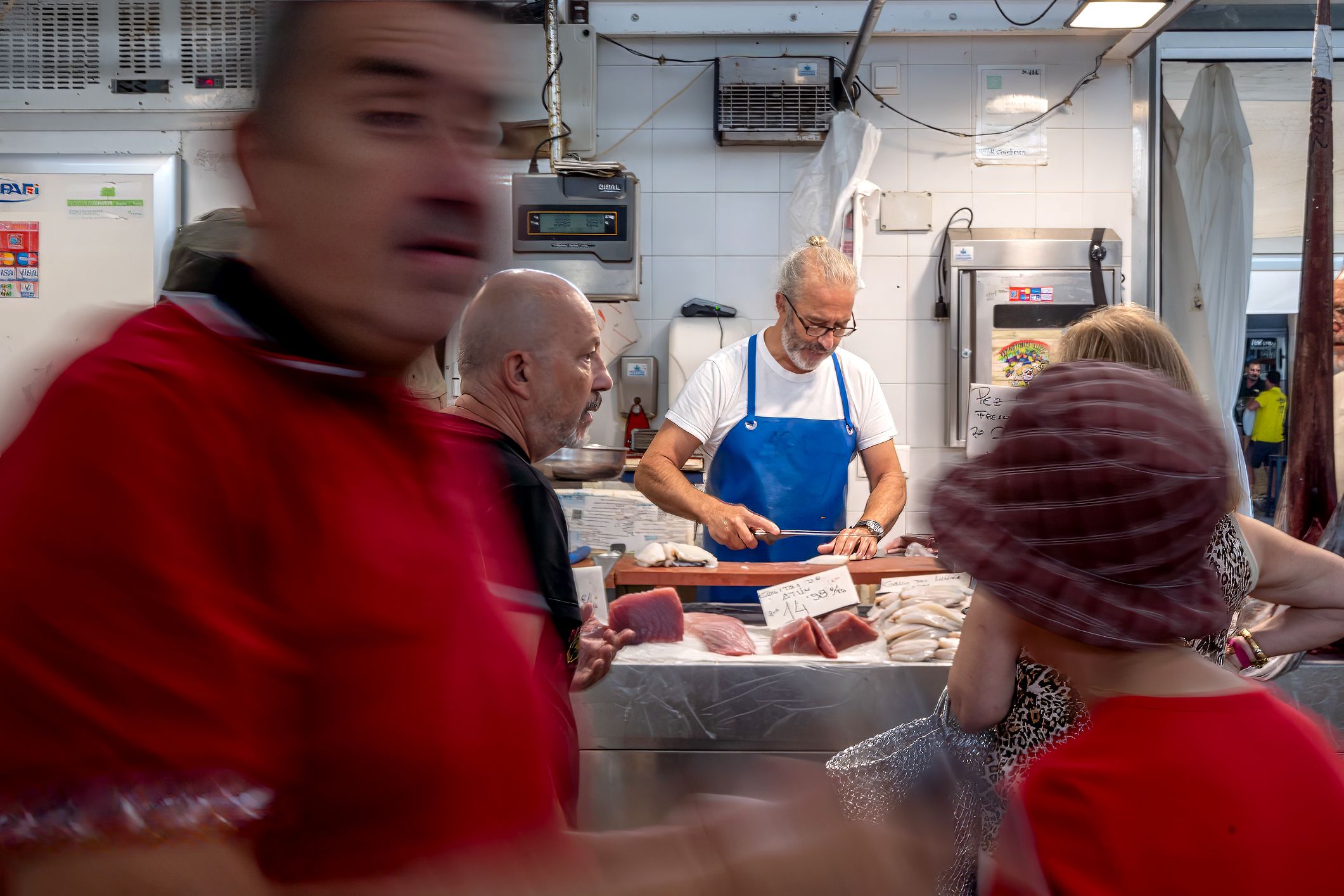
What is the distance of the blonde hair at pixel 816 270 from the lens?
3457mm

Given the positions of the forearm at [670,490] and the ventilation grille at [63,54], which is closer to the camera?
the forearm at [670,490]

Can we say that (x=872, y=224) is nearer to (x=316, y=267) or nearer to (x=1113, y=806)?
(x=1113, y=806)

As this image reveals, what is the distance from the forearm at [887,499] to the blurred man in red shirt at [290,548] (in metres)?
3.01

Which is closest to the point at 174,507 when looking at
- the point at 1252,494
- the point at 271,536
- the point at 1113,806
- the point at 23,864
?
the point at 271,536

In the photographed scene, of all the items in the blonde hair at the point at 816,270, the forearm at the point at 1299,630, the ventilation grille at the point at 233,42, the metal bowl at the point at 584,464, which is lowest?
the forearm at the point at 1299,630

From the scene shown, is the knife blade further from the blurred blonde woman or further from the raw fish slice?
the blurred blonde woman

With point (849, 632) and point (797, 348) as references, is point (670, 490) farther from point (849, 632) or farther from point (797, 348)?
point (849, 632)

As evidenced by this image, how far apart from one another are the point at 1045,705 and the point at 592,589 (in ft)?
3.90

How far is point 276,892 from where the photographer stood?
0.44 meters

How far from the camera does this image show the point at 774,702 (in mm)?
2342

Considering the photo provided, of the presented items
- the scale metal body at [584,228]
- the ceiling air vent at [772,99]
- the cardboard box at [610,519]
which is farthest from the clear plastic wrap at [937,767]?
the ceiling air vent at [772,99]

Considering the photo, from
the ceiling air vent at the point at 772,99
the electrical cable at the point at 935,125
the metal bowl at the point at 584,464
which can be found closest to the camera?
the metal bowl at the point at 584,464

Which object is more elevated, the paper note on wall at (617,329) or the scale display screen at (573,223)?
the scale display screen at (573,223)

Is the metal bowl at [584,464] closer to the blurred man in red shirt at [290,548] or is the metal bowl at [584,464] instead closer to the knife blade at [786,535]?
the knife blade at [786,535]
